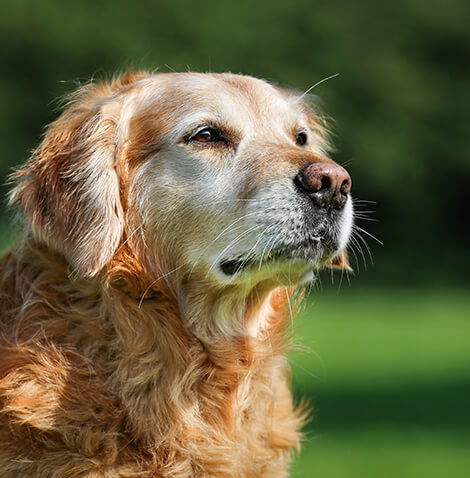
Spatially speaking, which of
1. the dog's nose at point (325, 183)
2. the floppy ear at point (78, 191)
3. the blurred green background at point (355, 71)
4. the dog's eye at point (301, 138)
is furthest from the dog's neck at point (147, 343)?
the blurred green background at point (355, 71)

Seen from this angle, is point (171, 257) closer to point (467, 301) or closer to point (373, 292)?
point (467, 301)

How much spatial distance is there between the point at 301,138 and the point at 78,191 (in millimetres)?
1306

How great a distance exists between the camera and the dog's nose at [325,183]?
3.58 m

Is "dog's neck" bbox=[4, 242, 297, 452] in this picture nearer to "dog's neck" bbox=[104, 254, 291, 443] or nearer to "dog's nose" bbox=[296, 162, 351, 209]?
"dog's neck" bbox=[104, 254, 291, 443]

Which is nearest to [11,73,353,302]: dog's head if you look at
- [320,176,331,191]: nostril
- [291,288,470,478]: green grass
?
[320,176,331,191]: nostril

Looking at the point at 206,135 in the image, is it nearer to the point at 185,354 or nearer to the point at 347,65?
the point at 185,354

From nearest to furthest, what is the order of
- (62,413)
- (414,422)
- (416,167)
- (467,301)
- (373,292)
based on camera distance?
1. (62,413)
2. (414,422)
3. (467,301)
4. (373,292)
5. (416,167)

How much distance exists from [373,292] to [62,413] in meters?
16.2

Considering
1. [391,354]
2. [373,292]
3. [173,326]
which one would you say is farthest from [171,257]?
[373,292]

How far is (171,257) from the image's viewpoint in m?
3.86

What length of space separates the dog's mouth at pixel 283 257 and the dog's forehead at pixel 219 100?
0.70 metres

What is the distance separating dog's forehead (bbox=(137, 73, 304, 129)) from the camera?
3959 mm

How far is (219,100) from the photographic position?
157 inches

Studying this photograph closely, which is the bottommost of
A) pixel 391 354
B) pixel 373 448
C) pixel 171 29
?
pixel 373 448
